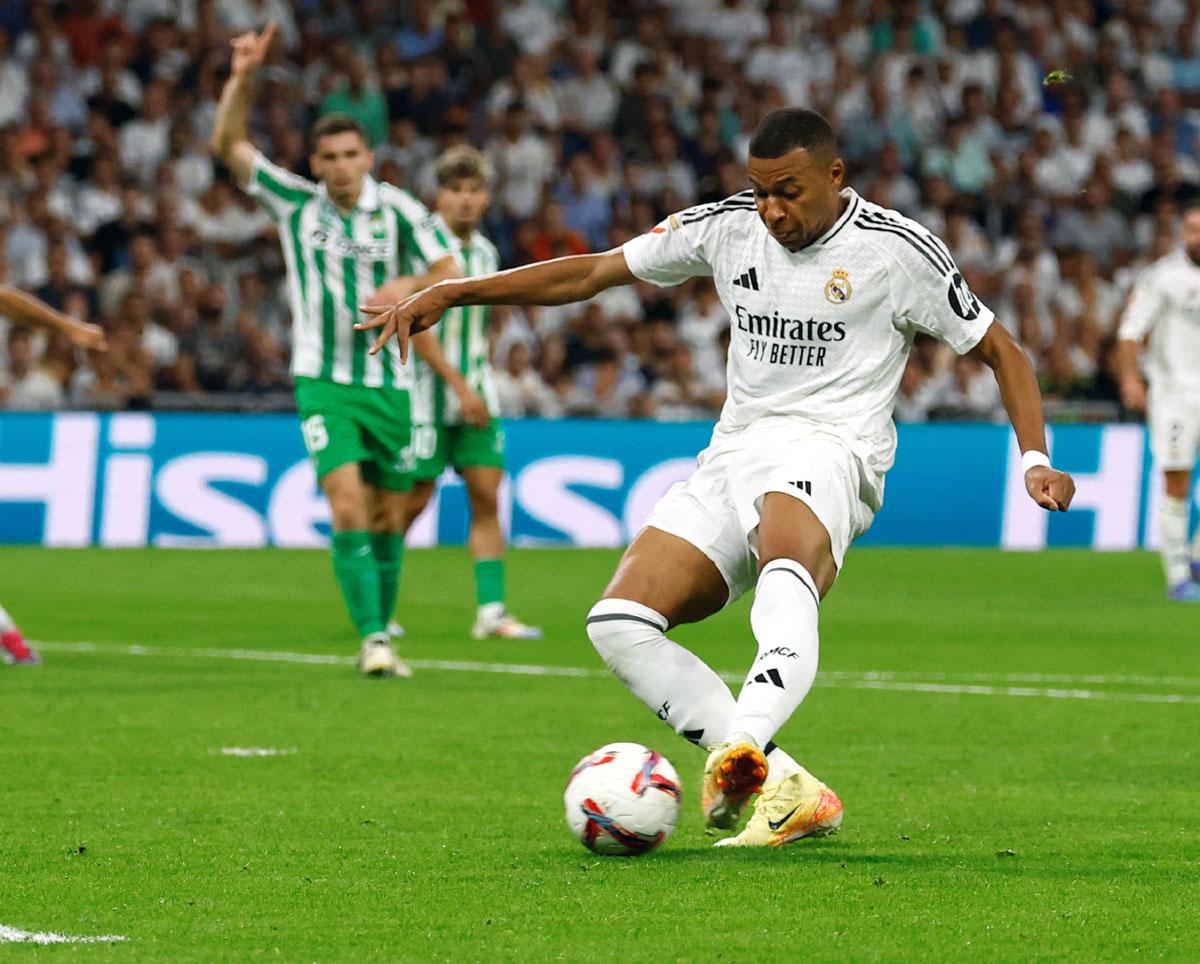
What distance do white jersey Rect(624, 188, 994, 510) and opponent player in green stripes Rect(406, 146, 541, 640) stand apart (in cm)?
526

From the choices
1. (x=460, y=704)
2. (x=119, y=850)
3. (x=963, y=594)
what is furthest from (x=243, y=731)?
(x=963, y=594)

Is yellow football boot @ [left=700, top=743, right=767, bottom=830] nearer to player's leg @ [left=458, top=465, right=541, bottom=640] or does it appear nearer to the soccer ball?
the soccer ball

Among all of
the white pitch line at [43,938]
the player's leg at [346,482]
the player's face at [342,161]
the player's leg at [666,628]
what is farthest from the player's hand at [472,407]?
the white pitch line at [43,938]

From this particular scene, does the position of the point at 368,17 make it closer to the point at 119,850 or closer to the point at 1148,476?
the point at 1148,476

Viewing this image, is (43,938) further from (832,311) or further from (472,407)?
(472,407)

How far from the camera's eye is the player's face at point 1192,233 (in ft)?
44.0

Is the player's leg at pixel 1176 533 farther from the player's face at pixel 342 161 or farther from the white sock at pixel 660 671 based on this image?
the white sock at pixel 660 671

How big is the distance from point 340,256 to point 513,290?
4318 millimetres

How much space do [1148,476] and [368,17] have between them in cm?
807

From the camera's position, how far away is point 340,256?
10.1 meters

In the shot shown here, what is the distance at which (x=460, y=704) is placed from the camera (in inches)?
339

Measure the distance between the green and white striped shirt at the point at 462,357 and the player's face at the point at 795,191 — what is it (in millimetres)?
5636

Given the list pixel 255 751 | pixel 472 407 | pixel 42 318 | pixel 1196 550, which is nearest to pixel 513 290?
pixel 255 751

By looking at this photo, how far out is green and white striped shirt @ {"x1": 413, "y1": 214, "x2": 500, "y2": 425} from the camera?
37.6 ft
